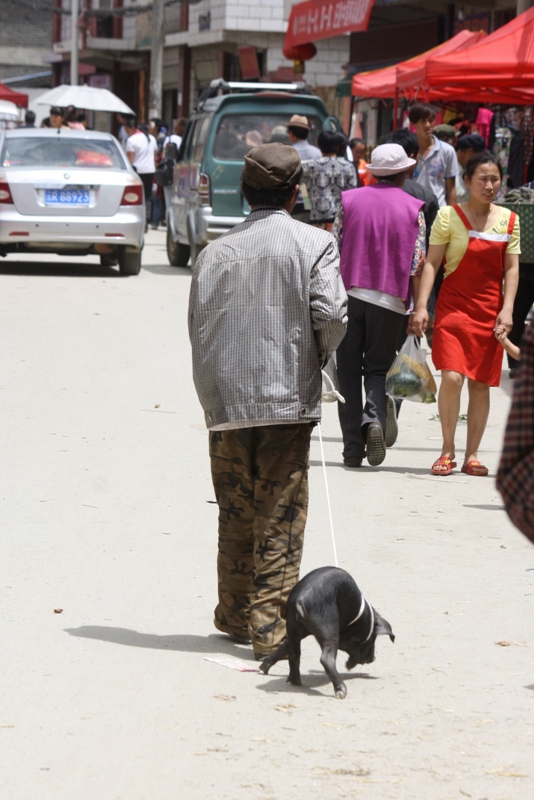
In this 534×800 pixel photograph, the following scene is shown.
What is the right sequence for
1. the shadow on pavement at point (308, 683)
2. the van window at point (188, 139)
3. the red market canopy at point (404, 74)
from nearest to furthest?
the shadow on pavement at point (308, 683)
the red market canopy at point (404, 74)
the van window at point (188, 139)

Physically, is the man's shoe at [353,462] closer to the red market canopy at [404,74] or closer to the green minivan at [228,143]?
the red market canopy at [404,74]

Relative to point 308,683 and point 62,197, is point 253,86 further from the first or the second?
point 308,683

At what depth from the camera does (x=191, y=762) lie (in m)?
3.60

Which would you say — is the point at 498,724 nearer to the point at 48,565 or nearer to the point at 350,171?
the point at 48,565

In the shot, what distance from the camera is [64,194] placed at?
51.8 feet

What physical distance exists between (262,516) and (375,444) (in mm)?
3219

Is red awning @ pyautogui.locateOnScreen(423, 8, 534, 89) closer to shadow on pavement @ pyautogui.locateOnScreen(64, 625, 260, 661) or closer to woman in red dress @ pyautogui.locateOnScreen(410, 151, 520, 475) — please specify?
woman in red dress @ pyautogui.locateOnScreen(410, 151, 520, 475)

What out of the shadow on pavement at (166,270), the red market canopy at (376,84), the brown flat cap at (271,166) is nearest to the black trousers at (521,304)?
the brown flat cap at (271,166)

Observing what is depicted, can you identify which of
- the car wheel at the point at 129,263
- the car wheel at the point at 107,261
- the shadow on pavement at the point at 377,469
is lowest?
the car wheel at the point at 107,261

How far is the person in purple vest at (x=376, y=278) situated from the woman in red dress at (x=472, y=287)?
144mm

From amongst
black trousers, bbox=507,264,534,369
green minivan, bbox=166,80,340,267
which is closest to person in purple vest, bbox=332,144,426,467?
black trousers, bbox=507,264,534,369

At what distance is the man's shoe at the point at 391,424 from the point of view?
26.8ft

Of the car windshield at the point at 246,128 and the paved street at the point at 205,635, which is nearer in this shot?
the paved street at the point at 205,635

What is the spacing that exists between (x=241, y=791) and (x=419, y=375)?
4326 mm
